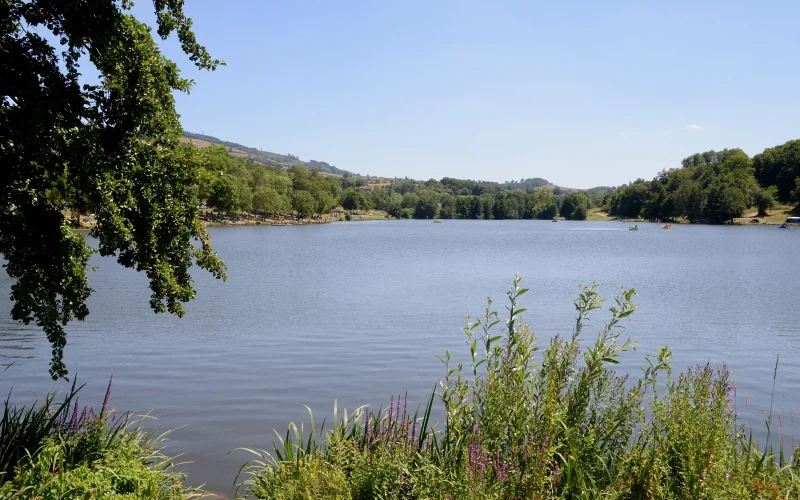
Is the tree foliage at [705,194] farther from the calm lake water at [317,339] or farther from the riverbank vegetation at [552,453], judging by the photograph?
the riverbank vegetation at [552,453]

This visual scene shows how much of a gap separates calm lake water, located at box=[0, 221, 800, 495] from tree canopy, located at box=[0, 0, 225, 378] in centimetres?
366

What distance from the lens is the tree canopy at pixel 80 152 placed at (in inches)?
251

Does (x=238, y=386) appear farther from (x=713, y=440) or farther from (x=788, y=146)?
(x=788, y=146)

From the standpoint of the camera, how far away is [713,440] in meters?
5.09

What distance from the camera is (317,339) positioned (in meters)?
18.7

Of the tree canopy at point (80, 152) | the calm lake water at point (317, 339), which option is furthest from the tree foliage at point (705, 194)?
the tree canopy at point (80, 152)

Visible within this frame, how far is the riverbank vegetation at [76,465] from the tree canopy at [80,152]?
867 mm

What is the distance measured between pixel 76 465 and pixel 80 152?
336 cm

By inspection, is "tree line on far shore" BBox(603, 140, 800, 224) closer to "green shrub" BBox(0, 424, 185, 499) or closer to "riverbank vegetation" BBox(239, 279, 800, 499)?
"riverbank vegetation" BBox(239, 279, 800, 499)

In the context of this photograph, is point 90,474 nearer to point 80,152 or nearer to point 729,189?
point 80,152

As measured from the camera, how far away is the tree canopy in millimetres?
6371

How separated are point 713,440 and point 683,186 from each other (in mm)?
179017

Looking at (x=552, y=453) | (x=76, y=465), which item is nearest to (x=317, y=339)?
(x=76, y=465)

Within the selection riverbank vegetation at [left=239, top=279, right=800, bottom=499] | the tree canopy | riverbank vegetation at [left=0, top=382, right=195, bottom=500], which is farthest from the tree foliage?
riverbank vegetation at [left=0, top=382, right=195, bottom=500]
